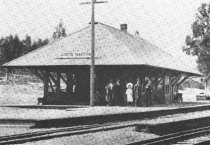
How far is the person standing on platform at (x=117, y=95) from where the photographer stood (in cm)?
2466

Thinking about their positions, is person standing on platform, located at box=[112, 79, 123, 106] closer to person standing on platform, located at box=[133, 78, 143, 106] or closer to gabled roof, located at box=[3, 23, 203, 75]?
person standing on platform, located at box=[133, 78, 143, 106]

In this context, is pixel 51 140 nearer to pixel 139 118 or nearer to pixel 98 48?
pixel 139 118

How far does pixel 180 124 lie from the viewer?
45.9ft

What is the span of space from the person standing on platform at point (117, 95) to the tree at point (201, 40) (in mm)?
36988

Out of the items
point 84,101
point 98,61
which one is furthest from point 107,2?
point 84,101

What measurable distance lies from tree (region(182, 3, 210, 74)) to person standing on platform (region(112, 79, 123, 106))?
37.0 meters

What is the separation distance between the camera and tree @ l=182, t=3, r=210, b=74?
61.2m

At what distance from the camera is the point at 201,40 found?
6175cm

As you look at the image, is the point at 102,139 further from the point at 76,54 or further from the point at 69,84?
the point at 69,84

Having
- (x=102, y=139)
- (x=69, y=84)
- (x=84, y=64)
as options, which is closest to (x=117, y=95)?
(x=84, y=64)

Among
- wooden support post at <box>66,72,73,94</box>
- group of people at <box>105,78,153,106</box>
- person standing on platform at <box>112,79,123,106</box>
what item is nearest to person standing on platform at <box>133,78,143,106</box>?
group of people at <box>105,78,153,106</box>

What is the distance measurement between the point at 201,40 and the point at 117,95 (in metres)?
39.2

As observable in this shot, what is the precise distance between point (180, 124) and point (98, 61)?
13190 millimetres

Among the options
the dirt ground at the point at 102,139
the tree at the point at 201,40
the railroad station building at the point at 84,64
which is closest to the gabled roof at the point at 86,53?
the railroad station building at the point at 84,64
